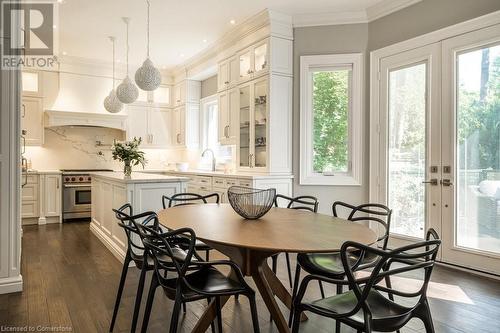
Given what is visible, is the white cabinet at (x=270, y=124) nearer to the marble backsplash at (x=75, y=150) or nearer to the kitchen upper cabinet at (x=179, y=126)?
the kitchen upper cabinet at (x=179, y=126)

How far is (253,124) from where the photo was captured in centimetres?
509

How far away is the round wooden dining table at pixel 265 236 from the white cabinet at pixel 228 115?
3.01 meters

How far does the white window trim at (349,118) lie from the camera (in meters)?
4.59

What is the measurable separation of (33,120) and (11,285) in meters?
4.28

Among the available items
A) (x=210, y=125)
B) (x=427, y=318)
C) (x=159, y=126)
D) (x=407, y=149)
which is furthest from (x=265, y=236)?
(x=159, y=126)

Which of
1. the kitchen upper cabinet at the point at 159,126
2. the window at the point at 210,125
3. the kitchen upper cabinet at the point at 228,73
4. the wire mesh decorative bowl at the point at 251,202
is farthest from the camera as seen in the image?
the kitchen upper cabinet at the point at 159,126

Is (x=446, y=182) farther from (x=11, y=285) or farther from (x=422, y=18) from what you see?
(x=11, y=285)

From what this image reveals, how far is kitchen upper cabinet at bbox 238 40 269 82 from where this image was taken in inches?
190

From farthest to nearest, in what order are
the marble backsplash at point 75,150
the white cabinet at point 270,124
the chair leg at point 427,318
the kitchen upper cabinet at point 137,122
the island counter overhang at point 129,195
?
the kitchen upper cabinet at point 137,122
the marble backsplash at point 75,150
the white cabinet at point 270,124
the island counter overhang at point 129,195
the chair leg at point 427,318

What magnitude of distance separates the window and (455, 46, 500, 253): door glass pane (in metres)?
4.24

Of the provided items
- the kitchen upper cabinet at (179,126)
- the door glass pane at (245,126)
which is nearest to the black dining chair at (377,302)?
the door glass pane at (245,126)

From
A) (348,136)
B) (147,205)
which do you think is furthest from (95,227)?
(348,136)

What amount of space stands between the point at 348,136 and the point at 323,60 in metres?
1.03

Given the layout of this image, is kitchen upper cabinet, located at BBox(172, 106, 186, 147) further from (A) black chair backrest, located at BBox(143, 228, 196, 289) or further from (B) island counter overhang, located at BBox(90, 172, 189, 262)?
(A) black chair backrest, located at BBox(143, 228, 196, 289)
